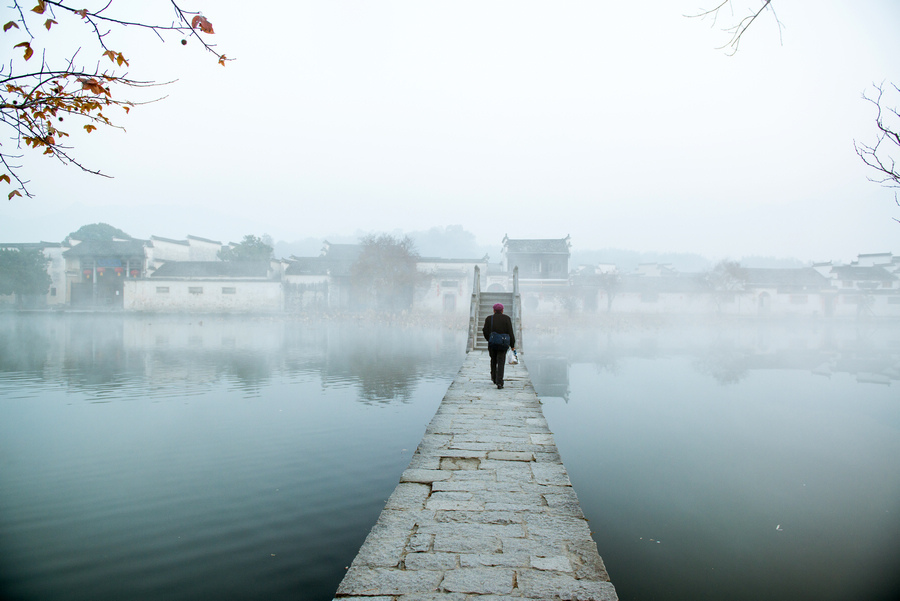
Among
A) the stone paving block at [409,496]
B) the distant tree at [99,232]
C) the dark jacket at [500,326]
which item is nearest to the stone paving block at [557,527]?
the stone paving block at [409,496]

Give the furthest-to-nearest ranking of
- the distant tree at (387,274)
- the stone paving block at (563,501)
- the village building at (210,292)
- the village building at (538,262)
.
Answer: the village building at (538,262) < the village building at (210,292) < the distant tree at (387,274) < the stone paving block at (563,501)

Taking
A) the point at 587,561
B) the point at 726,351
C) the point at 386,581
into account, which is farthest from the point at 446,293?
the point at 386,581

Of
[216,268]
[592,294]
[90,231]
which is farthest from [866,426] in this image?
[90,231]

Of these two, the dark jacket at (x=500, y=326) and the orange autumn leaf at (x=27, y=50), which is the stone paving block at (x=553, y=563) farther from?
the dark jacket at (x=500, y=326)

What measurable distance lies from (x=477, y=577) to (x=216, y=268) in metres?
40.6

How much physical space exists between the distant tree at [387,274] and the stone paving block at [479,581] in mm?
30799

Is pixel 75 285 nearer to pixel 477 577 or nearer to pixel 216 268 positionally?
pixel 216 268

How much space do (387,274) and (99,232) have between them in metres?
Answer: 36.9

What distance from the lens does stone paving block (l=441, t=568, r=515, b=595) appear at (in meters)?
2.71

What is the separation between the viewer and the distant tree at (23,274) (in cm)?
3653

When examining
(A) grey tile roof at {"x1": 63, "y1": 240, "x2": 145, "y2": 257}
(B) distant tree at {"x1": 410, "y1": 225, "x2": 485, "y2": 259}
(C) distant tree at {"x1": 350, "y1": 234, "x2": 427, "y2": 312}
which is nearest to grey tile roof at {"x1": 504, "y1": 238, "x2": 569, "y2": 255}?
(C) distant tree at {"x1": 350, "y1": 234, "x2": 427, "y2": 312}

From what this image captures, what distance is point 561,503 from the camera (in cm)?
388

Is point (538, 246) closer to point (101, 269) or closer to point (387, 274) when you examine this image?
point (387, 274)

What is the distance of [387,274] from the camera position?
110ft
